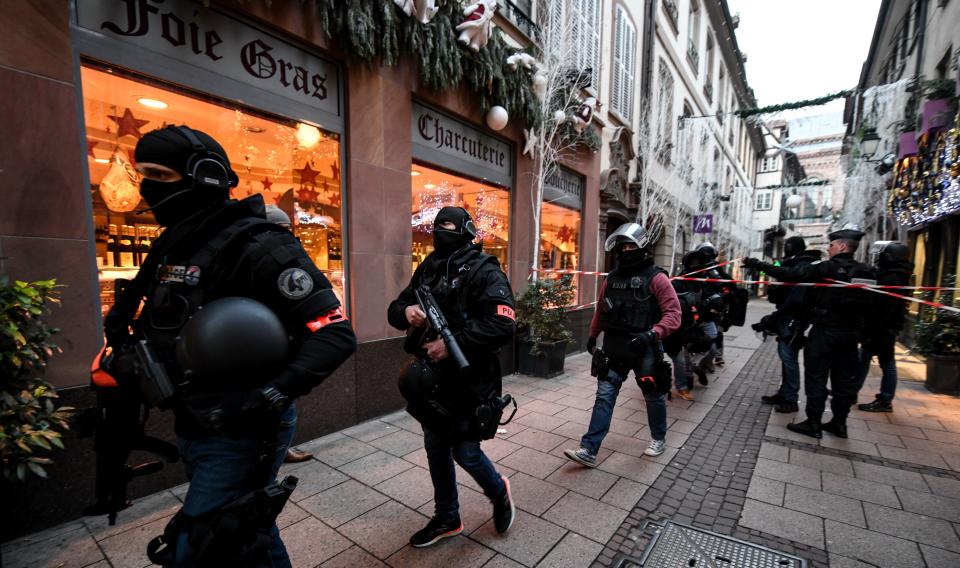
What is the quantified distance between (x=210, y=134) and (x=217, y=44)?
75 centimetres

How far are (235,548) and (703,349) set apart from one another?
5.74 metres

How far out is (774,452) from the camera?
154 inches

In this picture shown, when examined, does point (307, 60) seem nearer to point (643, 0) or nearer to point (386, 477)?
point (386, 477)

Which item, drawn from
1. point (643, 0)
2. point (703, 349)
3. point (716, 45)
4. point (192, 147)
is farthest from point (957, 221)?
point (716, 45)

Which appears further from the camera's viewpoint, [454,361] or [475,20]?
[475,20]

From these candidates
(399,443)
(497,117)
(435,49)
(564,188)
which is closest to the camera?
(399,443)

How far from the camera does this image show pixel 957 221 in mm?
7559

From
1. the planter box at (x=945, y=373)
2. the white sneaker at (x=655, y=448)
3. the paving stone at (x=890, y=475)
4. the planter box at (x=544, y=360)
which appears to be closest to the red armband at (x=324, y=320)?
the white sneaker at (x=655, y=448)

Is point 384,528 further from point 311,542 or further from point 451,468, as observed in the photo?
point 451,468

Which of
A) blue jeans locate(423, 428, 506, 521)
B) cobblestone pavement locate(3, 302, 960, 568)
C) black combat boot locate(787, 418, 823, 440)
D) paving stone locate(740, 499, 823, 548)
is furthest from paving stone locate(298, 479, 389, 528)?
black combat boot locate(787, 418, 823, 440)

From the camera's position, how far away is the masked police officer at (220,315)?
138 cm

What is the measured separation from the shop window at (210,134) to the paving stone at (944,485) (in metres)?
5.46

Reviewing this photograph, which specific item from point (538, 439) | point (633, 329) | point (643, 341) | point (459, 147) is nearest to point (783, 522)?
point (643, 341)

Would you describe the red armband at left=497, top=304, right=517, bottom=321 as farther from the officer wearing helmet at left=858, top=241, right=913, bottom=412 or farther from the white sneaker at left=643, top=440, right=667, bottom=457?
the officer wearing helmet at left=858, top=241, right=913, bottom=412
